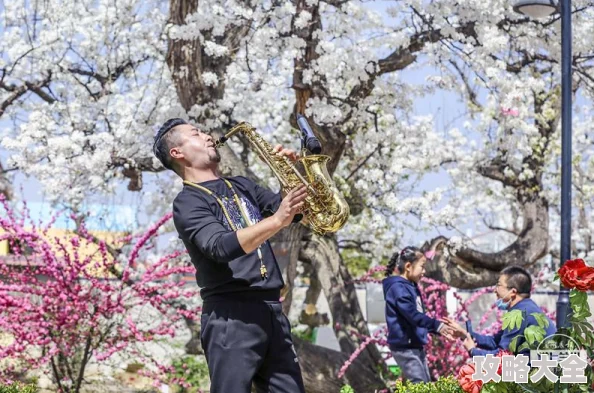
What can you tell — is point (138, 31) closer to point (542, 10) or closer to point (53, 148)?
point (53, 148)

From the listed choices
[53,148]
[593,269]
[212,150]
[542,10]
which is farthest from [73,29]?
[593,269]

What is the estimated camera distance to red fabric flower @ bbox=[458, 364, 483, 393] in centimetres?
366

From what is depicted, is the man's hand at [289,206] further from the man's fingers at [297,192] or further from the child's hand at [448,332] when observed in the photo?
the child's hand at [448,332]

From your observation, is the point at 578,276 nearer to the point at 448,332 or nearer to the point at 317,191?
the point at 317,191

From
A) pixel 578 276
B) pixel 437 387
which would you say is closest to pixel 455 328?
pixel 437 387

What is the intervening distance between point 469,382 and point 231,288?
3.76ft

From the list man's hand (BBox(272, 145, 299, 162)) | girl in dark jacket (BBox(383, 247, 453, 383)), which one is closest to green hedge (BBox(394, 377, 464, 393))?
girl in dark jacket (BBox(383, 247, 453, 383))

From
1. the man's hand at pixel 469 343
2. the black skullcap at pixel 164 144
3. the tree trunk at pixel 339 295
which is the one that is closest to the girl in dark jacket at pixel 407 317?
the man's hand at pixel 469 343

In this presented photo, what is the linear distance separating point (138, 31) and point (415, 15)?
3954 millimetres

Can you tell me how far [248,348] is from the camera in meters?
3.58

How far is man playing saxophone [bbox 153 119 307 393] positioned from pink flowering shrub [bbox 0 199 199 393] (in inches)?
127

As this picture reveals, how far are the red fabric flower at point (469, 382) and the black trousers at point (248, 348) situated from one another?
734 mm

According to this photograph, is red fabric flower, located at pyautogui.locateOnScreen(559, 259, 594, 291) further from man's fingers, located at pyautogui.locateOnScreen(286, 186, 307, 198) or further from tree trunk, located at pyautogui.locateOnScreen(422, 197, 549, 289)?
tree trunk, located at pyautogui.locateOnScreen(422, 197, 549, 289)

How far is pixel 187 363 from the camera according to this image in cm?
1034
